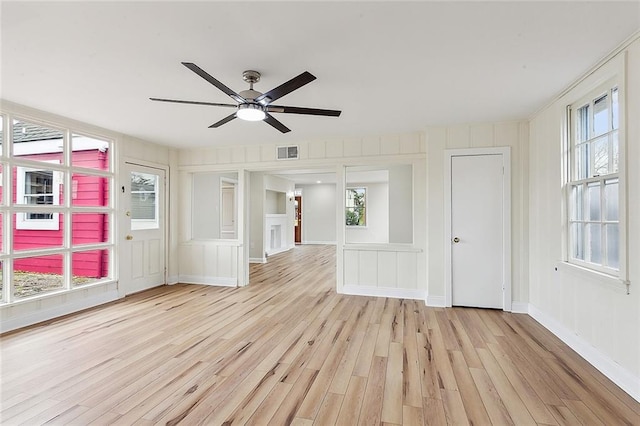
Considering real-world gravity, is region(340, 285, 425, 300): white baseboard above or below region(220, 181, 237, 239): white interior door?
below

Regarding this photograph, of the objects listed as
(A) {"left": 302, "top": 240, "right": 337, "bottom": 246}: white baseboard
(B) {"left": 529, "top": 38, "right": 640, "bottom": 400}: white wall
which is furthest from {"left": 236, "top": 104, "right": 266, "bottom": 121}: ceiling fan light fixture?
(A) {"left": 302, "top": 240, "right": 337, "bottom": 246}: white baseboard

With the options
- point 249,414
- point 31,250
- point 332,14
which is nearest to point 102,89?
point 31,250

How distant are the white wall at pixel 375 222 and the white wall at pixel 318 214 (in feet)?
17.9

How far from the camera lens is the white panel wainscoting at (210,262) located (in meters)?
5.53

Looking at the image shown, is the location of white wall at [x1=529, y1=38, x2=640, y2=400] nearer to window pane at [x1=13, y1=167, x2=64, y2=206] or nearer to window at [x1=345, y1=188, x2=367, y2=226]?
window at [x1=345, y1=188, x2=367, y2=226]

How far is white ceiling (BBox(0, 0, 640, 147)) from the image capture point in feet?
6.14

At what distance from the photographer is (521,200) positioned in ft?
13.1

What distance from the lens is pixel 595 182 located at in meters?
2.73

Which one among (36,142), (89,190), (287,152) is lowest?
(89,190)

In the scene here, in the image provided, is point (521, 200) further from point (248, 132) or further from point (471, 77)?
point (248, 132)

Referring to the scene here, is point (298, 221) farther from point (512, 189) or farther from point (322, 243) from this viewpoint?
point (512, 189)

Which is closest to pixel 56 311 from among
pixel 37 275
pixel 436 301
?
pixel 37 275

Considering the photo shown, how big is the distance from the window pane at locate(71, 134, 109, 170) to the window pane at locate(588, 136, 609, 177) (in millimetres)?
5904

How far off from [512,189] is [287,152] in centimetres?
335
